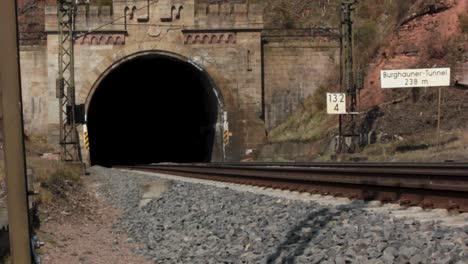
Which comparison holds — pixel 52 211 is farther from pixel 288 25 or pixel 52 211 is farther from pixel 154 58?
pixel 288 25

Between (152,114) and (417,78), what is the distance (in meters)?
34.3

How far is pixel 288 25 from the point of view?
147 feet

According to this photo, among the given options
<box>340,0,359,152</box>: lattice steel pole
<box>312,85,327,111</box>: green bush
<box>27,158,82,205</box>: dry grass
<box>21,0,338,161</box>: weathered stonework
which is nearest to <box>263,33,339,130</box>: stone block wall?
<box>21,0,338,161</box>: weathered stonework

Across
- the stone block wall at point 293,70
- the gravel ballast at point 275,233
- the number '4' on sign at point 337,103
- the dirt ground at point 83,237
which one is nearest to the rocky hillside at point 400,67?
the stone block wall at point 293,70

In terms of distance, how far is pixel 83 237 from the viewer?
40.1 feet

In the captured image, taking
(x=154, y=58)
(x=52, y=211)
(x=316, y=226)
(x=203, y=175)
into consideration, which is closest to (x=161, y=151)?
(x=154, y=58)

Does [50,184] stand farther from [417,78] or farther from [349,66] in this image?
[349,66]

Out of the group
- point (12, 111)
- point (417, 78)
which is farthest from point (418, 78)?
point (12, 111)

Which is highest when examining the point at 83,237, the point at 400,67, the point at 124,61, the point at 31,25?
the point at 31,25

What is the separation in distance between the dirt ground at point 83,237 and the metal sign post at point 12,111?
6.95m

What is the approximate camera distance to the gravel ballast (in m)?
5.66

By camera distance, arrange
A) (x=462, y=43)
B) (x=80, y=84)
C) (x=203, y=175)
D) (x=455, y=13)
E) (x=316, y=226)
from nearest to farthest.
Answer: (x=316, y=226)
(x=203, y=175)
(x=462, y=43)
(x=455, y=13)
(x=80, y=84)

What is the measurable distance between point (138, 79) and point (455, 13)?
2700cm

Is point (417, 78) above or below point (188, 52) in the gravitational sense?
below
